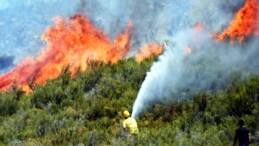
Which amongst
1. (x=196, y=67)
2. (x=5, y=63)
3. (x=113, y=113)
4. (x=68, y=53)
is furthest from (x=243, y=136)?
(x=5, y=63)

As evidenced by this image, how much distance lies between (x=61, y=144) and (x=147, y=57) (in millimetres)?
14126

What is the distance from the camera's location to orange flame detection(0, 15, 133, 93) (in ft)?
106

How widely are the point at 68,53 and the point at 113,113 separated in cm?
1134

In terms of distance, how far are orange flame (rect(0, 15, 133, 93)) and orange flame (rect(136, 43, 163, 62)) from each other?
3.72 ft

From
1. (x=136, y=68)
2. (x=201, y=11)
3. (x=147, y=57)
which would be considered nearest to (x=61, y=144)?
(x=136, y=68)

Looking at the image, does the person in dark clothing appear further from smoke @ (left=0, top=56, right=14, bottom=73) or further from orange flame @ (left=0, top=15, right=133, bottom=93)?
smoke @ (left=0, top=56, right=14, bottom=73)

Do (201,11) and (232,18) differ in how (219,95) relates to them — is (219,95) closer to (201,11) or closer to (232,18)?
(232,18)

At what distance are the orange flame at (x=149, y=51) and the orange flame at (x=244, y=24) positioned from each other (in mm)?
3662

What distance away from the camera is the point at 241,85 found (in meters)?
22.5

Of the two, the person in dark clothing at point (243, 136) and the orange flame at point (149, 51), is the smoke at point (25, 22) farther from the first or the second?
the person in dark clothing at point (243, 136)

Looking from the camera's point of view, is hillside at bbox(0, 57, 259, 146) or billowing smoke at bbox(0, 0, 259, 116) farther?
billowing smoke at bbox(0, 0, 259, 116)

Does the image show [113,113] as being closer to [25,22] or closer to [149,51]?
[149,51]

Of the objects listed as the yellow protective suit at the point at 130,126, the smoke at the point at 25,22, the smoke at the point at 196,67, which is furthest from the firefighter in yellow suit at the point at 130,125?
the smoke at the point at 25,22

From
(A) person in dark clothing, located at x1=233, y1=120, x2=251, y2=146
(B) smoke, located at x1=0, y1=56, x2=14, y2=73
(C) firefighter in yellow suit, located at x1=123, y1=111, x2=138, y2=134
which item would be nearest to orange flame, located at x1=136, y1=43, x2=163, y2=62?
(B) smoke, located at x1=0, y1=56, x2=14, y2=73
